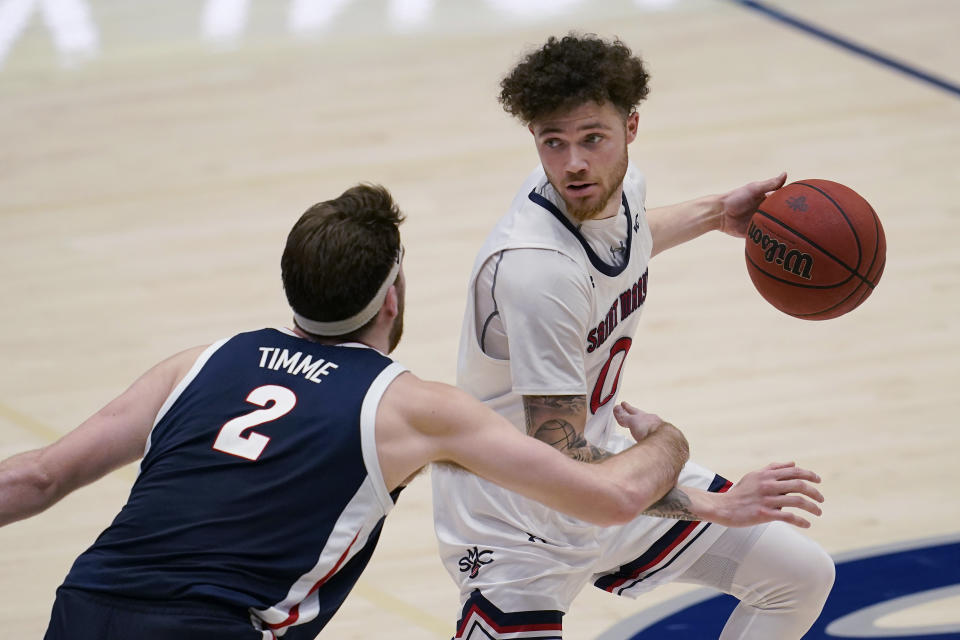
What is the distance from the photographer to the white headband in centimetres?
320

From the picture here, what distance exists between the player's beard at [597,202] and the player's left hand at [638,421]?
0.58 metres

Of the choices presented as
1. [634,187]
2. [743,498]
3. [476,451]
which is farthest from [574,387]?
[634,187]

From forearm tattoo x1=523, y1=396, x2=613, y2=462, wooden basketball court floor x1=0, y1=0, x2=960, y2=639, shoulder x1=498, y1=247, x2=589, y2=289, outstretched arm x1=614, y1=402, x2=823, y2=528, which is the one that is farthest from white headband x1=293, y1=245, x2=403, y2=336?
wooden basketball court floor x1=0, y1=0, x2=960, y2=639

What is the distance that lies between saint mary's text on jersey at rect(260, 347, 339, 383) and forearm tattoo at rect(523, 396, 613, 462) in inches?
28.6

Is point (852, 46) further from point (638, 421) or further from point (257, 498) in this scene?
point (257, 498)

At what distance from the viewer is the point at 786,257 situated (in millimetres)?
4250

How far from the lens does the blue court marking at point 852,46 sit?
32.7 ft

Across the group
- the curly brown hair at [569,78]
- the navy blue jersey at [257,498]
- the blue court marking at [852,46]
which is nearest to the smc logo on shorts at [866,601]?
the curly brown hair at [569,78]

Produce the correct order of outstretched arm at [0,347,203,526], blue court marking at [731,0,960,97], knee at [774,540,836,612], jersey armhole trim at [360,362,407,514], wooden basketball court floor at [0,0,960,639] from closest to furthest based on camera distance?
jersey armhole trim at [360,362,407,514], outstretched arm at [0,347,203,526], knee at [774,540,836,612], wooden basketball court floor at [0,0,960,639], blue court marking at [731,0,960,97]

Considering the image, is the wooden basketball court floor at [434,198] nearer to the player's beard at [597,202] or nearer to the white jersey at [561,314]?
the white jersey at [561,314]

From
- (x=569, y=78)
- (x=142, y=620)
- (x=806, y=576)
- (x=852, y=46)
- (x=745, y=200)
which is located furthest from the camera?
(x=852, y=46)

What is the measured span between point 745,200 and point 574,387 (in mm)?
1246

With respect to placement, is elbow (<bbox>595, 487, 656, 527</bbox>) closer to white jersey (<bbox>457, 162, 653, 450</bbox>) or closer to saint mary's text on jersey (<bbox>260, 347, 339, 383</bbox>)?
white jersey (<bbox>457, 162, 653, 450</bbox>)

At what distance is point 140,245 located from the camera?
27.4 ft
